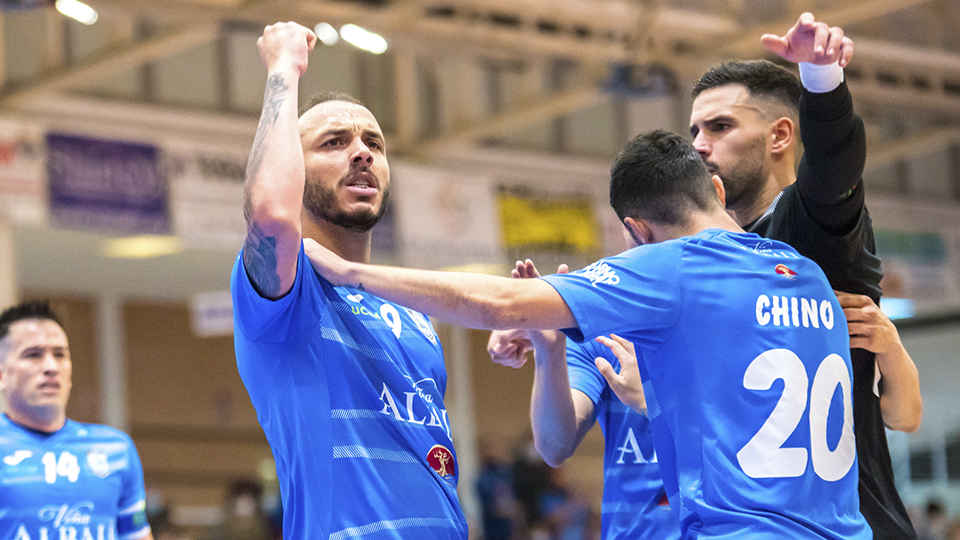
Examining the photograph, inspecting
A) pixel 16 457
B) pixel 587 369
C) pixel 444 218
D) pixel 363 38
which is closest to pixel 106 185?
pixel 363 38

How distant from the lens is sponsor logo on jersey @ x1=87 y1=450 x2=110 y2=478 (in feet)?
21.2

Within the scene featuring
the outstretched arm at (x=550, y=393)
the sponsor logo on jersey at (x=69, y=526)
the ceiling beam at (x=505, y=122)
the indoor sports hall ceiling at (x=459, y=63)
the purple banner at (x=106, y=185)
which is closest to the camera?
the outstretched arm at (x=550, y=393)

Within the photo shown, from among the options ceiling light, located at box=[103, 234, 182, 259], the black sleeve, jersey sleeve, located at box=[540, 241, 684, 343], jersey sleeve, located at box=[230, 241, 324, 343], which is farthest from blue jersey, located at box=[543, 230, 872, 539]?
ceiling light, located at box=[103, 234, 182, 259]

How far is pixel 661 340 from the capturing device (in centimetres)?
316

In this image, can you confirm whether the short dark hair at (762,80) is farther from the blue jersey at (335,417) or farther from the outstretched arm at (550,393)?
the blue jersey at (335,417)

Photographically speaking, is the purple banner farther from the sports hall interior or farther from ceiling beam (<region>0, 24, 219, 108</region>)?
ceiling beam (<region>0, 24, 219, 108</region>)

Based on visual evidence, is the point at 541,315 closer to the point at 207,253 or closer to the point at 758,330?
the point at 758,330

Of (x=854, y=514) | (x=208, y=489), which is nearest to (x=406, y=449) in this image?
(x=854, y=514)

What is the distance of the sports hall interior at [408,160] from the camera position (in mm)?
13180

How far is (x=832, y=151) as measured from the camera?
335 cm

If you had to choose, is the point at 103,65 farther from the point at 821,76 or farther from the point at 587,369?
the point at 821,76

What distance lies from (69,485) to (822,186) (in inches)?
183

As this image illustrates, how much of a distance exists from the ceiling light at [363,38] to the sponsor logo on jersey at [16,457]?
6.69m

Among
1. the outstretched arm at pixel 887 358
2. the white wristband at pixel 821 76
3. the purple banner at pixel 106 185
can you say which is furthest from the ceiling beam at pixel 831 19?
the white wristband at pixel 821 76
